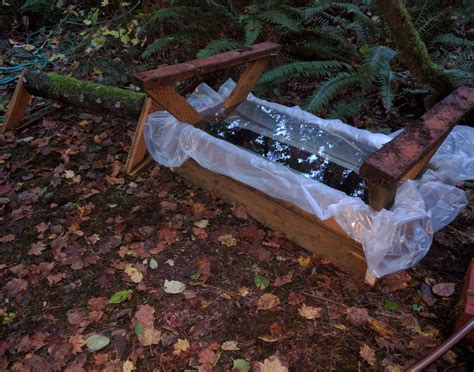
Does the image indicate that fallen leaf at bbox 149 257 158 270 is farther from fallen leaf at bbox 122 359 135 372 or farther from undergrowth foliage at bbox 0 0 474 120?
undergrowth foliage at bbox 0 0 474 120

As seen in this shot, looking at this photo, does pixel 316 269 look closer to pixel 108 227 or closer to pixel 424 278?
pixel 424 278

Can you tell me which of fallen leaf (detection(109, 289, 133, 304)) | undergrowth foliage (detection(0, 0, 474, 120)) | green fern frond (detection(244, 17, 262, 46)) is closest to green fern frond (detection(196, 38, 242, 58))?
undergrowth foliage (detection(0, 0, 474, 120))

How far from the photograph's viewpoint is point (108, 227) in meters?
2.83

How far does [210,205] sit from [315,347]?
1.34 meters

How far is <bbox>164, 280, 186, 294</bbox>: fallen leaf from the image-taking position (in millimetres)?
2367

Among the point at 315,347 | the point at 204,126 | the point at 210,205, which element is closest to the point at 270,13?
the point at 204,126

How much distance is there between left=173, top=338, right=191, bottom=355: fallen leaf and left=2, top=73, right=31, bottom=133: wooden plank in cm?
308

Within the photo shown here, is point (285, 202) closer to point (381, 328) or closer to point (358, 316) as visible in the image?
point (358, 316)

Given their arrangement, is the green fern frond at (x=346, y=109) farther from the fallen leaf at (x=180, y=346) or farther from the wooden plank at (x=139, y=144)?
the fallen leaf at (x=180, y=346)

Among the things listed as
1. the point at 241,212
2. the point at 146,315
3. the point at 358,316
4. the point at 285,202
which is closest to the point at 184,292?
the point at 146,315

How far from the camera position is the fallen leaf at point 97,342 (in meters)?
2.08

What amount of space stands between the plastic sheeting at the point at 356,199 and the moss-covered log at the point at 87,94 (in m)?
0.41

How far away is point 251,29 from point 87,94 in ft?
5.68

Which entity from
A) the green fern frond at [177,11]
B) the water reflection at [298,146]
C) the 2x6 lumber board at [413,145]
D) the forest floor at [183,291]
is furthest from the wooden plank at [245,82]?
the 2x6 lumber board at [413,145]
